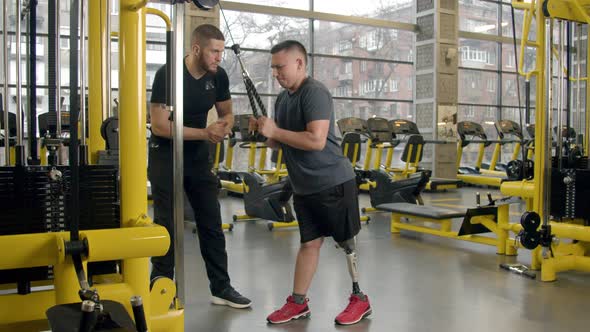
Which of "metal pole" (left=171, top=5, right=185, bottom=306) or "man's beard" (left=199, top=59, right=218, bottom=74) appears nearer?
"metal pole" (left=171, top=5, right=185, bottom=306)

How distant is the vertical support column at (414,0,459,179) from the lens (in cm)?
1198

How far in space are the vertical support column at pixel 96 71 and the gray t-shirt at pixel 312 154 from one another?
36.3 inches

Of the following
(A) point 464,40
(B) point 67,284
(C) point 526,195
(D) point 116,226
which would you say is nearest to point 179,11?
(D) point 116,226

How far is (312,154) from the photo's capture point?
9.88 ft

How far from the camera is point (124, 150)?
1.96 meters

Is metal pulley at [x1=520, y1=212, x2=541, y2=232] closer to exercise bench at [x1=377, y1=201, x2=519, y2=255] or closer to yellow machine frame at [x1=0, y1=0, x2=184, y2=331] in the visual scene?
exercise bench at [x1=377, y1=201, x2=519, y2=255]

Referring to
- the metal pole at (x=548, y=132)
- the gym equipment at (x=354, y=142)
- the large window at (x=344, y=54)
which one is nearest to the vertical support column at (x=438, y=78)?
the large window at (x=344, y=54)

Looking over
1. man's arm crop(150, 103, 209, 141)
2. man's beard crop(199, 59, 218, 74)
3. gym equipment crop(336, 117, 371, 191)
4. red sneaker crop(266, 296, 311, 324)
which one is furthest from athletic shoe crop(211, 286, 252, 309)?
gym equipment crop(336, 117, 371, 191)

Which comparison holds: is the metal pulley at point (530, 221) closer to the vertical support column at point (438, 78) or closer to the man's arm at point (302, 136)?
the man's arm at point (302, 136)

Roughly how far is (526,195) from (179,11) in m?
3.38

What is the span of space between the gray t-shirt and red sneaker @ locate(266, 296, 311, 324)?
599mm

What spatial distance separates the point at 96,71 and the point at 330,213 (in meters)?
1.32

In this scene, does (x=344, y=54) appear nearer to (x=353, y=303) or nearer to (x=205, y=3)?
(x=353, y=303)

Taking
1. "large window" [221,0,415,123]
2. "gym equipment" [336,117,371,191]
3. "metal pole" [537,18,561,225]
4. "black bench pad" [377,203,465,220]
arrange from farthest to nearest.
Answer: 1. "large window" [221,0,415,123]
2. "gym equipment" [336,117,371,191]
3. "black bench pad" [377,203,465,220]
4. "metal pole" [537,18,561,225]
